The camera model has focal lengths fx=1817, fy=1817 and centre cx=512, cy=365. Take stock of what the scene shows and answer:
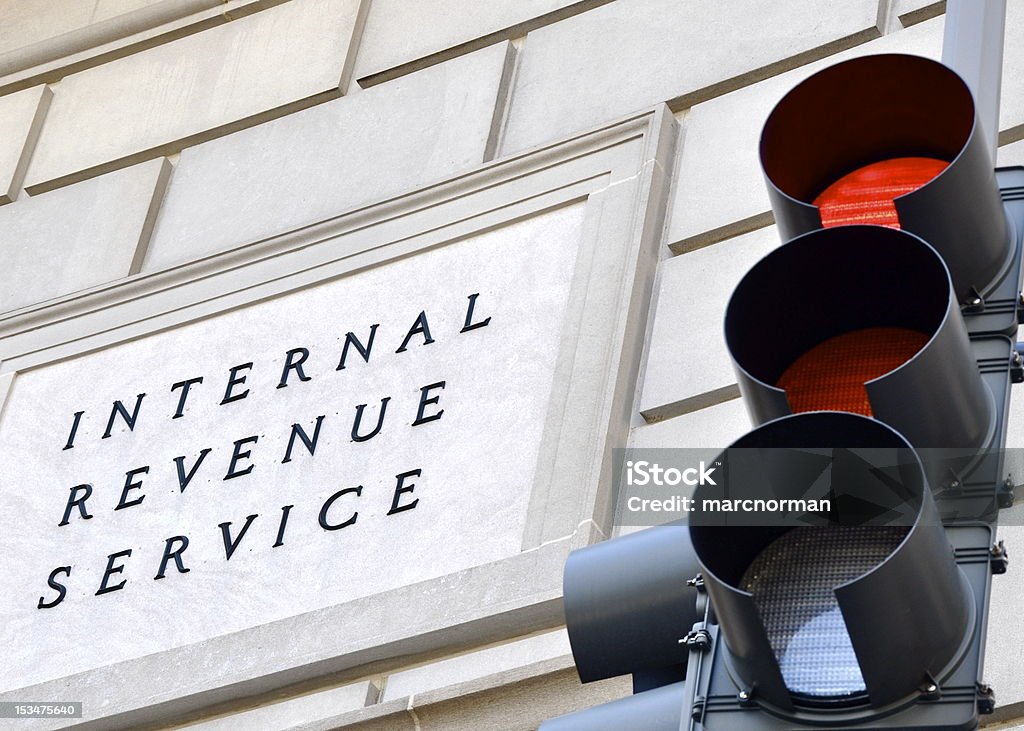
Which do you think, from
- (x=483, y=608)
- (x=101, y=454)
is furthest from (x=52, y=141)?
(x=483, y=608)

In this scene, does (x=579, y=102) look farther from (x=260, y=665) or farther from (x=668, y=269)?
(x=260, y=665)

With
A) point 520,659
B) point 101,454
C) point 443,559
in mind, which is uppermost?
point 101,454

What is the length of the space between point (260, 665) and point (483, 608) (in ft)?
2.35

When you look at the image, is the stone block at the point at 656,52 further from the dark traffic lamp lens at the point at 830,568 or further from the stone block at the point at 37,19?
the dark traffic lamp lens at the point at 830,568

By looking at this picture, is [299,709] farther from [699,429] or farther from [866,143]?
[866,143]

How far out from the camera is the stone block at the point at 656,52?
6.11m

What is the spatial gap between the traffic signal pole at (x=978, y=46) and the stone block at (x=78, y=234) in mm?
4793

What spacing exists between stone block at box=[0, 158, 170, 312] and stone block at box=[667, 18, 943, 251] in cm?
228

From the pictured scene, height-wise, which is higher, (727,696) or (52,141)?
(52,141)

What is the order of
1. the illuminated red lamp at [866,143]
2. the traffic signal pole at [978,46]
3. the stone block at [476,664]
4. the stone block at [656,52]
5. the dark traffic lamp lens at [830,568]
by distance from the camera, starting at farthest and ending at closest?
the stone block at [656,52]
the stone block at [476,664]
the traffic signal pole at [978,46]
the illuminated red lamp at [866,143]
the dark traffic lamp lens at [830,568]

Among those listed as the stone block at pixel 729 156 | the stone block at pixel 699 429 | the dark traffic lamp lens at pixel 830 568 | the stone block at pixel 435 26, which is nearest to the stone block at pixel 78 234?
the stone block at pixel 435 26

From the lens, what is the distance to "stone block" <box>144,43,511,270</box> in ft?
21.8

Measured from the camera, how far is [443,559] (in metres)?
5.20

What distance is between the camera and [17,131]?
795 centimetres
